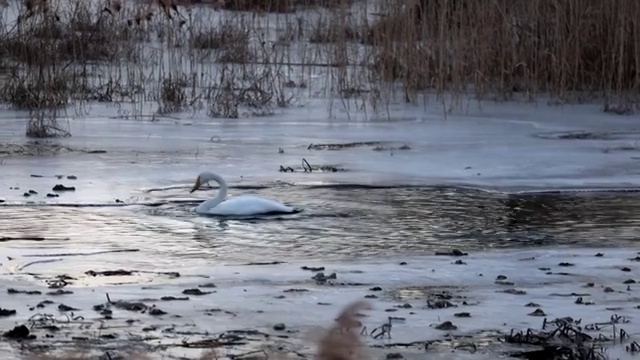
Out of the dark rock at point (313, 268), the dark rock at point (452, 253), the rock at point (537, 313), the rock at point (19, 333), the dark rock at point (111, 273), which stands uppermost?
the rock at point (19, 333)

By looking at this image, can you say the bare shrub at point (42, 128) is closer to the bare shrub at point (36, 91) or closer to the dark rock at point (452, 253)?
the bare shrub at point (36, 91)

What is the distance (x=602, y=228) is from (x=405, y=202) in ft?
3.51

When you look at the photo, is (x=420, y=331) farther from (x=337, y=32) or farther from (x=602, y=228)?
(x=337, y=32)

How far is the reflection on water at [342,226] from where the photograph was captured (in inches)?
208

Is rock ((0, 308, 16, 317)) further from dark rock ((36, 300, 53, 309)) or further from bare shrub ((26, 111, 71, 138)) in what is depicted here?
bare shrub ((26, 111, 71, 138))

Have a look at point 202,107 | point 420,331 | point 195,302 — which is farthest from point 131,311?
point 202,107

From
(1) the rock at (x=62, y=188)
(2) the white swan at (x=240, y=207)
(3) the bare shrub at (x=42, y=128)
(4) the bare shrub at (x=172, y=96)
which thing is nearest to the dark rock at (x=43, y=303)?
(2) the white swan at (x=240, y=207)

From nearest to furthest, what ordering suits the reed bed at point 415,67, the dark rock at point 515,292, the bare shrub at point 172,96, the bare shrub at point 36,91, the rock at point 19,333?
the rock at point 19,333 → the dark rock at point 515,292 → the bare shrub at point 36,91 → the bare shrub at point 172,96 → the reed bed at point 415,67

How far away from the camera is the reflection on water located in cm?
529

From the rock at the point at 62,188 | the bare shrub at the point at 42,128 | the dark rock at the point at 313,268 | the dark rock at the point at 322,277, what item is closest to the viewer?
the dark rock at the point at 322,277

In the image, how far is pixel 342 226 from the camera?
5.88 metres

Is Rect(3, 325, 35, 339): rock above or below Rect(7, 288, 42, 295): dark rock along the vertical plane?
above

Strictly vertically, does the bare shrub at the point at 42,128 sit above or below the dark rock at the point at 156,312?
above

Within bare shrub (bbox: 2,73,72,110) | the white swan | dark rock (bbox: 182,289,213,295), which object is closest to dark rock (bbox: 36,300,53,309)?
dark rock (bbox: 182,289,213,295)
